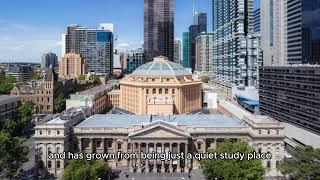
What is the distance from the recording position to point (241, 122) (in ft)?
397

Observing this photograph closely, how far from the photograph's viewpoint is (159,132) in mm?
109125

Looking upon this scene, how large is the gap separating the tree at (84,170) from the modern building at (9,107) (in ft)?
226

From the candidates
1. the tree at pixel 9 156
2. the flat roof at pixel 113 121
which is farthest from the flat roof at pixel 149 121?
the tree at pixel 9 156

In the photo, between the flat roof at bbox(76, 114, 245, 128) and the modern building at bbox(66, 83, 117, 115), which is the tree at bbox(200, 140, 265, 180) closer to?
the flat roof at bbox(76, 114, 245, 128)

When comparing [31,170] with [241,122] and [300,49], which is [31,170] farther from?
[300,49]

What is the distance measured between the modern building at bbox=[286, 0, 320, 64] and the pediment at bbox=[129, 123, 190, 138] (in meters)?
84.2

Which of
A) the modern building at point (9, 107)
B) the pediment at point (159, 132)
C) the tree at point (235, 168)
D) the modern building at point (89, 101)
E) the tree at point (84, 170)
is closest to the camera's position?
the tree at point (84, 170)

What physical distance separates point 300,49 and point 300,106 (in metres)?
49.3

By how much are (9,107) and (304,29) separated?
385 ft

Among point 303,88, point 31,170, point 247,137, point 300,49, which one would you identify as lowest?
point 31,170

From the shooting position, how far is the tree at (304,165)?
86.8m

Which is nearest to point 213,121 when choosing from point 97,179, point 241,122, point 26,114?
point 241,122

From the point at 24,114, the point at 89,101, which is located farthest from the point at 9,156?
the point at 24,114

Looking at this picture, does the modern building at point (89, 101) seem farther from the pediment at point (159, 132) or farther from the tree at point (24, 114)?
the pediment at point (159, 132)
